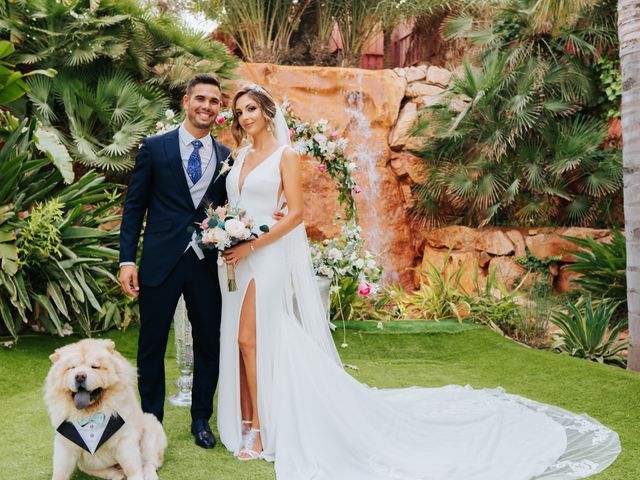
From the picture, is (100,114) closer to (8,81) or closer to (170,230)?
(8,81)

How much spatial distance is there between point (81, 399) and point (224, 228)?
112cm

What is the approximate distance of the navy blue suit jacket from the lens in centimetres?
341

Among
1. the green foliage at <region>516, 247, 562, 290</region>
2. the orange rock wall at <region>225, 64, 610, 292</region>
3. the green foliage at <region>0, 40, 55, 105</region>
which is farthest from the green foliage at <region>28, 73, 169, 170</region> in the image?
the green foliage at <region>516, 247, 562, 290</region>

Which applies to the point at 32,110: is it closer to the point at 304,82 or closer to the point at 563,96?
the point at 304,82

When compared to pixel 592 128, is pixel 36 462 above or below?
below

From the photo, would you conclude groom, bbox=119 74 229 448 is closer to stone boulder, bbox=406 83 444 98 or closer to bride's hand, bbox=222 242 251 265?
bride's hand, bbox=222 242 251 265

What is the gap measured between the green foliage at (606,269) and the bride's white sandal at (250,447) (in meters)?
4.95

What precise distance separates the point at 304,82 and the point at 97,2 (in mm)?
3509

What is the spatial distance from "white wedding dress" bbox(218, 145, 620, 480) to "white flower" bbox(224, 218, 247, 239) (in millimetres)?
324

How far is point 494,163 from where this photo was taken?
902 centimetres

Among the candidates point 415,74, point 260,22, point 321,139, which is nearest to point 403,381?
point 321,139

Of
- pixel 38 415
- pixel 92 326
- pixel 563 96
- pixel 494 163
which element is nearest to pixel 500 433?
pixel 38 415

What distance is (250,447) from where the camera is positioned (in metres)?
3.47

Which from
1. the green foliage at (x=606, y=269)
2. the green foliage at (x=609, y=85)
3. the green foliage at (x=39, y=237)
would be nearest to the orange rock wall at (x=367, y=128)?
the green foliage at (x=609, y=85)
